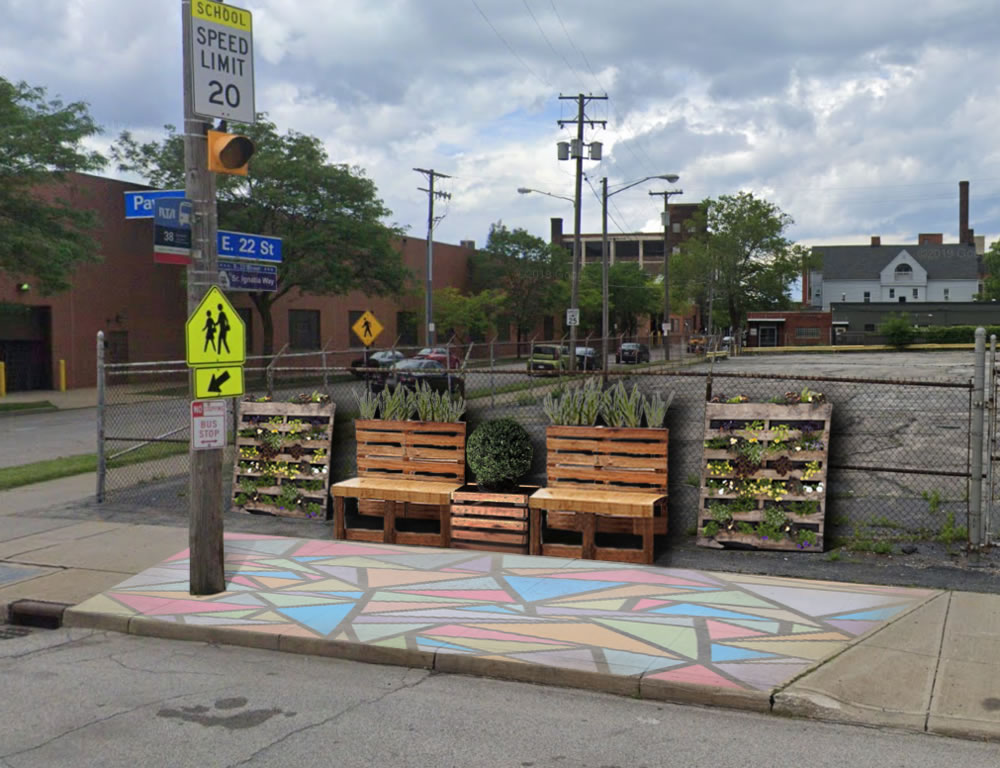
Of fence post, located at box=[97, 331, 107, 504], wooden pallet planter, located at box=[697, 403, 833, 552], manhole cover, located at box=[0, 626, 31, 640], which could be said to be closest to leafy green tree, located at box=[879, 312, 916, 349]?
wooden pallet planter, located at box=[697, 403, 833, 552]

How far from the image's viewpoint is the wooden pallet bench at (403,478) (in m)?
10.5

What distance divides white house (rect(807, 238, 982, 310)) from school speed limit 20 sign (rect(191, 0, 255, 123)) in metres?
106

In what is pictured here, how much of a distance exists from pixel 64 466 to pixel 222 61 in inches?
413

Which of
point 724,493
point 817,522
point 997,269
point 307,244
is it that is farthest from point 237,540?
point 997,269

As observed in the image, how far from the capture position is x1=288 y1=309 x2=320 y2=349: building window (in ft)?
169

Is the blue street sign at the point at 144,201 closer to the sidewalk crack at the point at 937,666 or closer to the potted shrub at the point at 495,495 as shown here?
the potted shrub at the point at 495,495

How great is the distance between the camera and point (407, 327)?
198 ft

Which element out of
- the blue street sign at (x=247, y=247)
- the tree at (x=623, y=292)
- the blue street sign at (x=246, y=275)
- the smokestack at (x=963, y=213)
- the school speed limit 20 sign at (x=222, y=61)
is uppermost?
the smokestack at (x=963, y=213)

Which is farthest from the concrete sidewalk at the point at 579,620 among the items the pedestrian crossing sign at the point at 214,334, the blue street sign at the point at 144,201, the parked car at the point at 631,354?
the parked car at the point at 631,354

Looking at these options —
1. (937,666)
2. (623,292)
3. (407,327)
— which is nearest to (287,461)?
(937,666)

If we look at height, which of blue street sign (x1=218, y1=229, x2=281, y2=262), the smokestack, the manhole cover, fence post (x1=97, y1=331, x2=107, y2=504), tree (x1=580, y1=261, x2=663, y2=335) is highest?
the smokestack

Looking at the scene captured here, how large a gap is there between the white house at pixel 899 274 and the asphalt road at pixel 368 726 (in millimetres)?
108392

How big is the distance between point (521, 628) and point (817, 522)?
12.1 ft

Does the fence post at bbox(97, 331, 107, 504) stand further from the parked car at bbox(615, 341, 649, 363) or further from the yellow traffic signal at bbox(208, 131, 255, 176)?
the parked car at bbox(615, 341, 649, 363)
